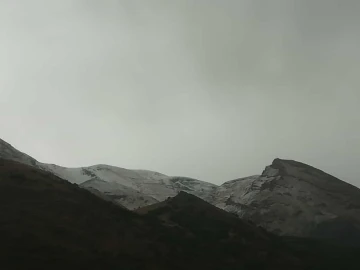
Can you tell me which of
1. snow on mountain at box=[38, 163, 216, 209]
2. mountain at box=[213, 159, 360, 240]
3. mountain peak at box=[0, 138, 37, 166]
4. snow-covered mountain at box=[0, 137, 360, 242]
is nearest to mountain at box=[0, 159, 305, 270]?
mountain peak at box=[0, 138, 37, 166]

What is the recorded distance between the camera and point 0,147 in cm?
10031

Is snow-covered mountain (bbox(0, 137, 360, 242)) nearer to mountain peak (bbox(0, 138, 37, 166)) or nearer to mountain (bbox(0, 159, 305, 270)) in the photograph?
mountain peak (bbox(0, 138, 37, 166))

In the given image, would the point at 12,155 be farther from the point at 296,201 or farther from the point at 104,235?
the point at 296,201

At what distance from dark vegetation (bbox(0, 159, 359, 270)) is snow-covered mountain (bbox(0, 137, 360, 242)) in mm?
16737

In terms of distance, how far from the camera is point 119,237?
197 feet

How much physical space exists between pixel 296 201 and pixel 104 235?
62892 millimetres

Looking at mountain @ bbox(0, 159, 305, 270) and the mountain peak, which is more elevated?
the mountain peak

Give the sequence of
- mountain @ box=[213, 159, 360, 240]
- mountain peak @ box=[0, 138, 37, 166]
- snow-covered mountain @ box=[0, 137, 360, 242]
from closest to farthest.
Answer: mountain @ box=[213, 159, 360, 240] → snow-covered mountain @ box=[0, 137, 360, 242] → mountain peak @ box=[0, 138, 37, 166]

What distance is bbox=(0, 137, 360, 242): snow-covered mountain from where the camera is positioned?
9800 cm

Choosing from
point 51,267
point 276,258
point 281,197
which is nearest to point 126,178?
point 281,197

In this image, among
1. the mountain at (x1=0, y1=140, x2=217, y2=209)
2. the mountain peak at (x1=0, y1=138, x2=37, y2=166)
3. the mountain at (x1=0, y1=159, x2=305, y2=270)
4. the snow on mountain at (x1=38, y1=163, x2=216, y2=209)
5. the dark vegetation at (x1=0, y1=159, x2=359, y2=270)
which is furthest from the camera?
the snow on mountain at (x1=38, y1=163, x2=216, y2=209)

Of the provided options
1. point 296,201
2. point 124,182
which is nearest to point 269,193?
point 296,201

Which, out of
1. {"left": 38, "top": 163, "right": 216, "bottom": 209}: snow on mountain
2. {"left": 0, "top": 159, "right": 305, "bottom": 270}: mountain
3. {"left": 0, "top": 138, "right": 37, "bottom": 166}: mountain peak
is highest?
{"left": 38, "top": 163, "right": 216, "bottom": 209}: snow on mountain

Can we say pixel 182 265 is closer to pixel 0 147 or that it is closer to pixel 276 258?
pixel 276 258
